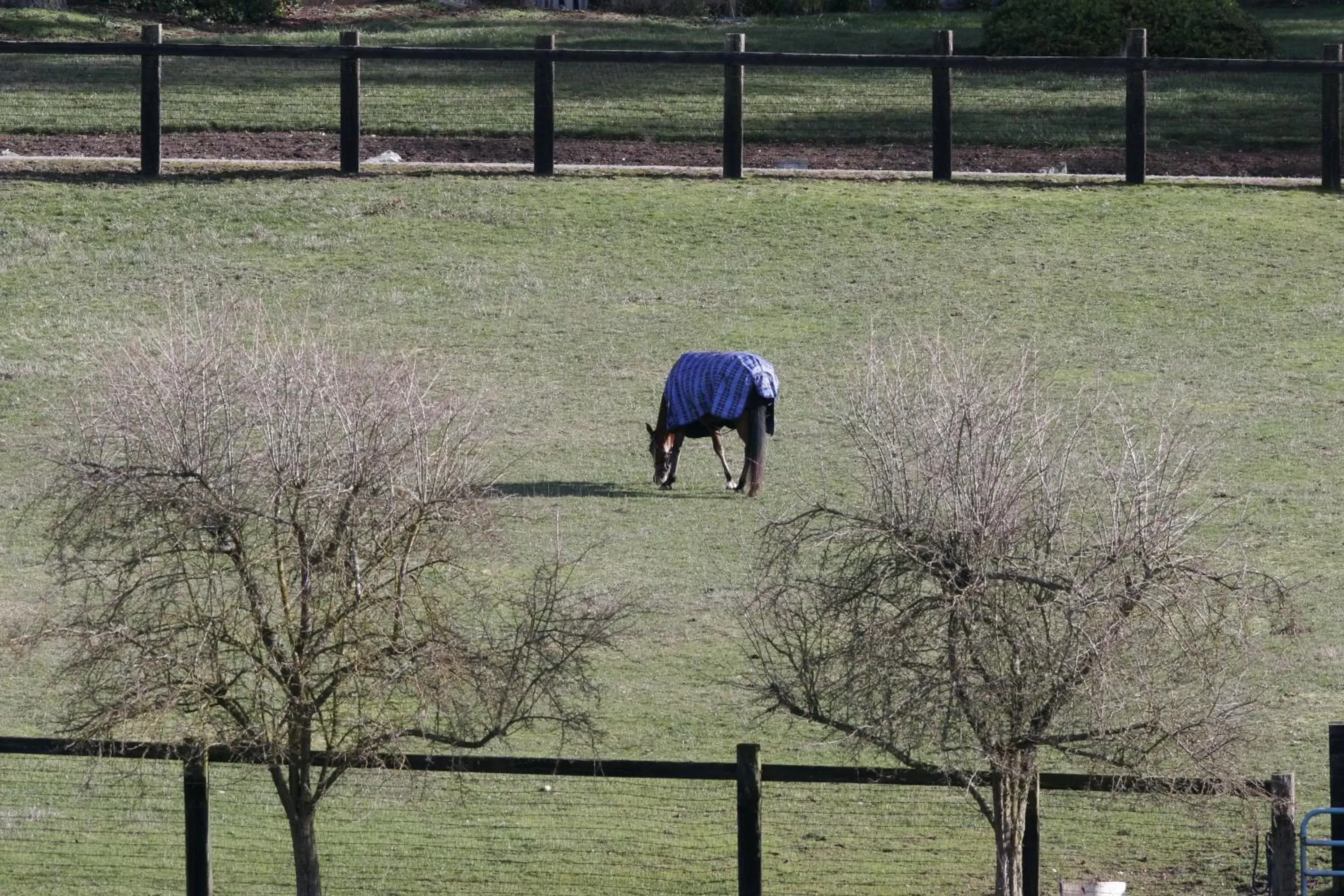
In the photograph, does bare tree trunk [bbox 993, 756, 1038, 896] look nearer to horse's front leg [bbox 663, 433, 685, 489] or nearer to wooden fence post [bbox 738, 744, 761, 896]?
wooden fence post [bbox 738, 744, 761, 896]

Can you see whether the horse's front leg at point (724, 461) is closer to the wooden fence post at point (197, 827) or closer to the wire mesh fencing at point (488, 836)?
the wire mesh fencing at point (488, 836)

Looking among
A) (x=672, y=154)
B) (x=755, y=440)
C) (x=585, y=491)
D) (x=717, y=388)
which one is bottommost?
(x=585, y=491)

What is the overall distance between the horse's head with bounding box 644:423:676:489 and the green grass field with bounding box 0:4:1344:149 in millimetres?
12092

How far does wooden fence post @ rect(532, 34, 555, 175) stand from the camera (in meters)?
24.9

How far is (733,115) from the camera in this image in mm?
24859

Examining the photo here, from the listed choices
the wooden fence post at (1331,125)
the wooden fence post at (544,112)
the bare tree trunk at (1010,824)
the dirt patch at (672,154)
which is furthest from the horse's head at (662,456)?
the wooden fence post at (1331,125)

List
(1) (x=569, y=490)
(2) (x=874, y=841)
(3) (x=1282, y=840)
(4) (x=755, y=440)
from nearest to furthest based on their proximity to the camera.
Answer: (3) (x=1282, y=840) < (2) (x=874, y=841) < (4) (x=755, y=440) < (1) (x=569, y=490)

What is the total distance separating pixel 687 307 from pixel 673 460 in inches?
194

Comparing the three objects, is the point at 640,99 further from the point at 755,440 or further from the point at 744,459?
the point at 755,440

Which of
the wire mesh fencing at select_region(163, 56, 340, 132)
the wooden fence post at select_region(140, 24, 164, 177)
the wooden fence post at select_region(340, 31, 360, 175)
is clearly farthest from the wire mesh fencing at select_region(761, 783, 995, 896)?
the wire mesh fencing at select_region(163, 56, 340, 132)

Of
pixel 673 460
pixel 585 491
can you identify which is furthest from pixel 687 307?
pixel 585 491

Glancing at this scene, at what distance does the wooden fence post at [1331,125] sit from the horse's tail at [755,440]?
11.6 meters

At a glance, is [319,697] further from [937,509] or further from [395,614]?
[937,509]

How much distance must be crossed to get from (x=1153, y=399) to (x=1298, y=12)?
24755 mm
